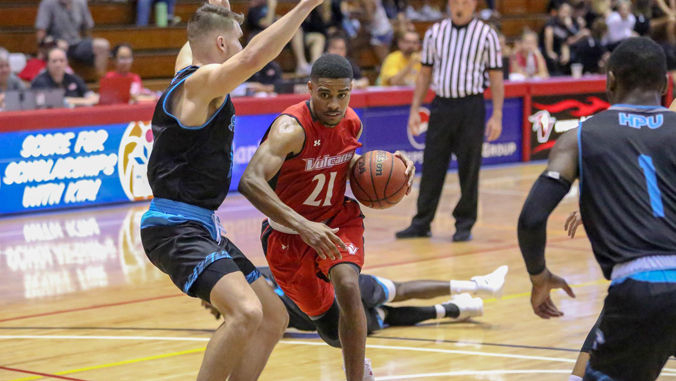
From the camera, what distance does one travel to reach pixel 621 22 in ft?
62.4

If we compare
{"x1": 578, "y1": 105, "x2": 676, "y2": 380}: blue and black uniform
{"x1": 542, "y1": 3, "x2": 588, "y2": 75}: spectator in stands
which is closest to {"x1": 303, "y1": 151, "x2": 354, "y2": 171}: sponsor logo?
{"x1": 578, "y1": 105, "x2": 676, "y2": 380}: blue and black uniform

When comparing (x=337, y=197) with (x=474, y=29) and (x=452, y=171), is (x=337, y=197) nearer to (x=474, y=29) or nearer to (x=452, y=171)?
(x=474, y=29)

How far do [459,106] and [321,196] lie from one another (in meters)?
4.51

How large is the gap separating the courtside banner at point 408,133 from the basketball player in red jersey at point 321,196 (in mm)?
7844

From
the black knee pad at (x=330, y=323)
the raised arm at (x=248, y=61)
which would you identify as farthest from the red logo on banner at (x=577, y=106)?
the raised arm at (x=248, y=61)

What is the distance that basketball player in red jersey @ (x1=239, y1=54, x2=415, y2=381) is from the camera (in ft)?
15.3

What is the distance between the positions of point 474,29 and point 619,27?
35.0 feet

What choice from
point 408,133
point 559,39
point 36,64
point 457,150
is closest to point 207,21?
point 457,150

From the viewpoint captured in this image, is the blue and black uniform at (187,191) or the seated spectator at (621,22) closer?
the blue and black uniform at (187,191)

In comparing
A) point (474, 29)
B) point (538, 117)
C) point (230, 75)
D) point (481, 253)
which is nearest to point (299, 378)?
point (230, 75)

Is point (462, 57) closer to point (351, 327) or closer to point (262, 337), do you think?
point (351, 327)

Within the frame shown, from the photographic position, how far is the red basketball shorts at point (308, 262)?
504 centimetres

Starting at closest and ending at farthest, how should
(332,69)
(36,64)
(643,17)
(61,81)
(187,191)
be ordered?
(187,191), (332,69), (61,81), (36,64), (643,17)

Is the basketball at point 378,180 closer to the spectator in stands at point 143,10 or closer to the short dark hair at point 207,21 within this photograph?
the short dark hair at point 207,21
